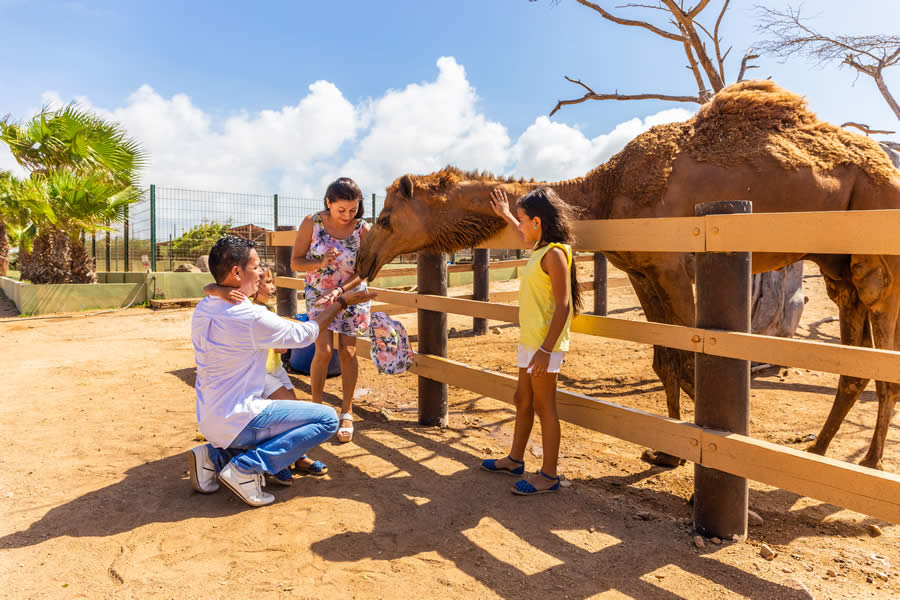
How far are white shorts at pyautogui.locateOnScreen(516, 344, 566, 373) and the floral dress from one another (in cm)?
140

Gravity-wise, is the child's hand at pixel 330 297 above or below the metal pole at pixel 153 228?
below

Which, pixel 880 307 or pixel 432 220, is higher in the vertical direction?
pixel 432 220

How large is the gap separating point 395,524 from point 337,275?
188 cm

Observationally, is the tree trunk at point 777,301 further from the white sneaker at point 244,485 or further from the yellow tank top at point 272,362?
the white sneaker at point 244,485

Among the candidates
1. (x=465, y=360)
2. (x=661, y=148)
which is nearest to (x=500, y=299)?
(x=465, y=360)

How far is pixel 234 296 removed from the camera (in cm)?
288

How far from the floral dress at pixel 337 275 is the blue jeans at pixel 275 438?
3.06ft

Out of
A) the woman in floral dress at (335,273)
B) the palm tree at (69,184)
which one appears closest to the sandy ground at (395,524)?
the woman in floral dress at (335,273)

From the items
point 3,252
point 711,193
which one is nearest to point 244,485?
point 711,193

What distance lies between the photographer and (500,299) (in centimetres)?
915

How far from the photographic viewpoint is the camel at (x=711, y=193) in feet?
12.8

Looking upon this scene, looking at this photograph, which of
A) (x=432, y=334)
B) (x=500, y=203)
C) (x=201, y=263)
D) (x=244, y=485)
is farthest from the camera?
(x=201, y=263)

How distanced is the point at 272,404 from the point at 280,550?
798 millimetres

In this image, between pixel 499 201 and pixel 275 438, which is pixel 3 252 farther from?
pixel 499 201
